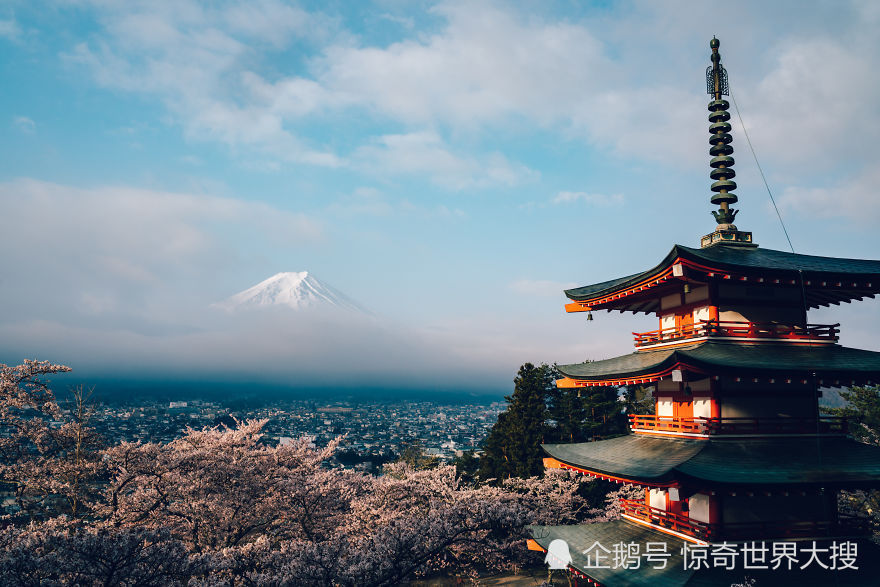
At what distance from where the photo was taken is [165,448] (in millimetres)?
19609

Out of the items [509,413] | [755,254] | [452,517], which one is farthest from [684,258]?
[509,413]

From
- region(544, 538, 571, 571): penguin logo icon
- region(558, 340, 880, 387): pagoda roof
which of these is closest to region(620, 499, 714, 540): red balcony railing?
region(544, 538, 571, 571): penguin logo icon

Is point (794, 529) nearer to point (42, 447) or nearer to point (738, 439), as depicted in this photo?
point (738, 439)

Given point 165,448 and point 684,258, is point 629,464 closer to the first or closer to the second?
point 684,258

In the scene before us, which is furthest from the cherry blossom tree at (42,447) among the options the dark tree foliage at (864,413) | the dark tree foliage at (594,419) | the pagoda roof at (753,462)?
the dark tree foliage at (864,413)

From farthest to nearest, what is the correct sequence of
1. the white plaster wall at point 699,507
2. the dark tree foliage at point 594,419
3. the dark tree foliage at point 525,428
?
the dark tree foliage at point 594,419 < the dark tree foliage at point 525,428 < the white plaster wall at point 699,507

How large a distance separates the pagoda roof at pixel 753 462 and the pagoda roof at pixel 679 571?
89.5 inches

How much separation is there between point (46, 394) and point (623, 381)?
22.6m

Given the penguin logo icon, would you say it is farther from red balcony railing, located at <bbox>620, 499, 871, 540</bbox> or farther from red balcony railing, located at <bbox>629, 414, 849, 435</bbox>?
red balcony railing, located at <bbox>629, 414, 849, 435</bbox>

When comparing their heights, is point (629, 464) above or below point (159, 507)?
above

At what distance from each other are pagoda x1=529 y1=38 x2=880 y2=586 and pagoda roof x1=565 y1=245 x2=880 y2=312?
0.16 feet

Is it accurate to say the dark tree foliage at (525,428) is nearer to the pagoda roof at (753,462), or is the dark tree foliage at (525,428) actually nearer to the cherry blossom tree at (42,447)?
the pagoda roof at (753,462)

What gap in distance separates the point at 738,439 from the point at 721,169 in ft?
29.9

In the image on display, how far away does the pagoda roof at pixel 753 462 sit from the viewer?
1193cm
